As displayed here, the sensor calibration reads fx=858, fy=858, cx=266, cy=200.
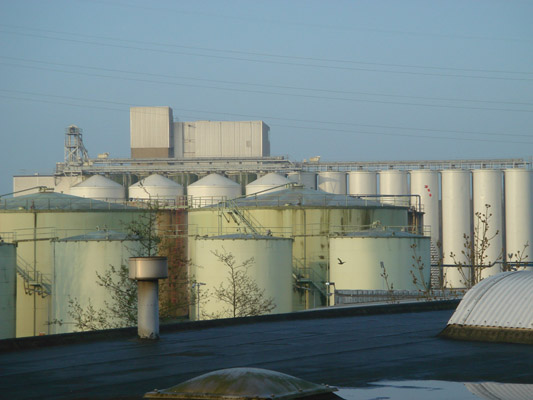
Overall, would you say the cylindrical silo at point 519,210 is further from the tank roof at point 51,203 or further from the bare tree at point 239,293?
the bare tree at point 239,293

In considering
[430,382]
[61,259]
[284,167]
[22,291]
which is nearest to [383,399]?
[430,382]

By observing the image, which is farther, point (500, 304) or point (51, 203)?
point (51, 203)

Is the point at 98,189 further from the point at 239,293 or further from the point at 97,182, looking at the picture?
the point at 239,293

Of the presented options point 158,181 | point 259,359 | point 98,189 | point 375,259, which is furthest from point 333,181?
point 259,359

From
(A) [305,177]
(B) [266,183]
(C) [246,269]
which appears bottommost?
(C) [246,269]

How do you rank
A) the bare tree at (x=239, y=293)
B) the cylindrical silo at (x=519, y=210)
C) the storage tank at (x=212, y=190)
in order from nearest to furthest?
the bare tree at (x=239, y=293) → the storage tank at (x=212, y=190) → the cylindrical silo at (x=519, y=210)

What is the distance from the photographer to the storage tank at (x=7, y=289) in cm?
3256

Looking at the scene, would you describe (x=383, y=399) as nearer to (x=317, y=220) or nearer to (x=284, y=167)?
(x=317, y=220)

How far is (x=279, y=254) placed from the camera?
35.2 metres

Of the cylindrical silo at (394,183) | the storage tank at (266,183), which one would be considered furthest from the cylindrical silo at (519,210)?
the storage tank at (266,183)

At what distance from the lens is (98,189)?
66.9 m

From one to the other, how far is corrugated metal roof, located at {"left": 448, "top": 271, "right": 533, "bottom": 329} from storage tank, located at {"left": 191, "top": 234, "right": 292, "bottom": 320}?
2130cm

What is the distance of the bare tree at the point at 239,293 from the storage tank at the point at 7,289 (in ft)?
26.2

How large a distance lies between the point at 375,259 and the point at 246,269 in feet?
19.1
